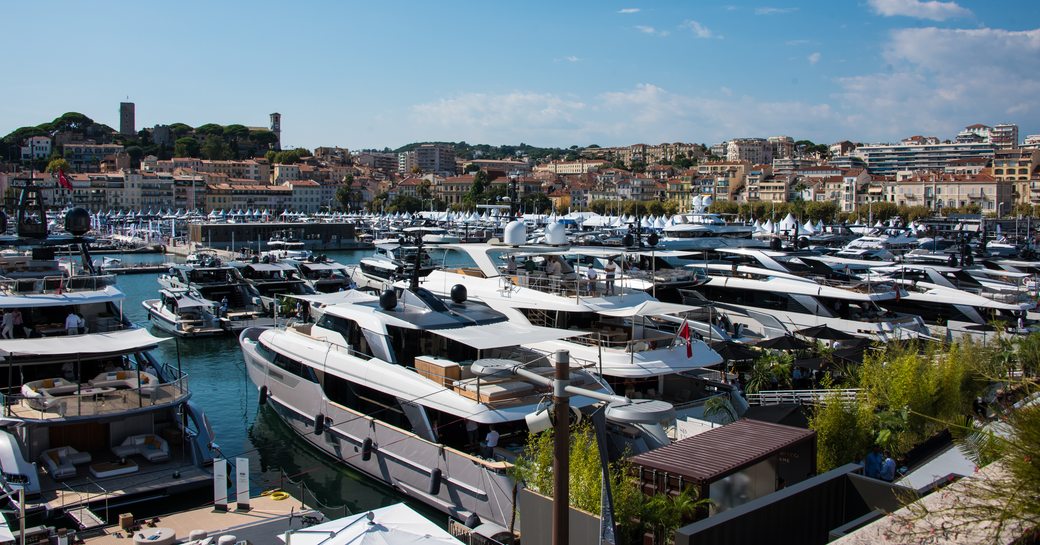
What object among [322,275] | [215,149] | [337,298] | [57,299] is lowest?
[322,275]

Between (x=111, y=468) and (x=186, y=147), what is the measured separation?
176 meters

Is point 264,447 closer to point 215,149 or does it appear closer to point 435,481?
point 435,481

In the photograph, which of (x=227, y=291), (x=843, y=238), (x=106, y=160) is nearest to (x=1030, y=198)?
(x=843, y=238)

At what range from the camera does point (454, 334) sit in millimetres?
14906

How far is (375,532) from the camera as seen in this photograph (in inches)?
364

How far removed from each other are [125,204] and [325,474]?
421 feet

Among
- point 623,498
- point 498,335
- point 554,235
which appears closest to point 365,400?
point 498,335

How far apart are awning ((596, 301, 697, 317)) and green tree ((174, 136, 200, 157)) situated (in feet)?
565

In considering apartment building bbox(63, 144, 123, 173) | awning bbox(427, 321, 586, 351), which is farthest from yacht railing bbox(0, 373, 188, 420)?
apartment building bbox(63, 144, 123, 173)

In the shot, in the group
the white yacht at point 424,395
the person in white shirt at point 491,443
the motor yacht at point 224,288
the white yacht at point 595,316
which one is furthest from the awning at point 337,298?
the motor yacht at point 224,288

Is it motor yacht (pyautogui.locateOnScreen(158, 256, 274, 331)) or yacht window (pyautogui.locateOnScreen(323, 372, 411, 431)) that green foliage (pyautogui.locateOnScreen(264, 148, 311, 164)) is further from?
yacht window (pyautogui.locateOnScreen(323, 372, 411, 431))

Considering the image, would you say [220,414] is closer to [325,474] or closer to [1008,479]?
[325,474]

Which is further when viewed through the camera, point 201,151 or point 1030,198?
point 201,151

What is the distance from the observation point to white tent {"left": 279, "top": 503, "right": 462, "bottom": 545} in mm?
9164
